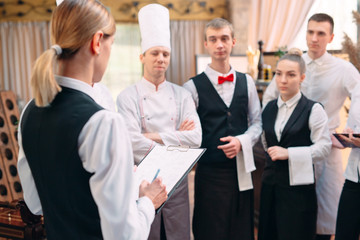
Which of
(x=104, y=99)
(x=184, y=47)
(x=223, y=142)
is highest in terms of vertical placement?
(x=184, y=47)

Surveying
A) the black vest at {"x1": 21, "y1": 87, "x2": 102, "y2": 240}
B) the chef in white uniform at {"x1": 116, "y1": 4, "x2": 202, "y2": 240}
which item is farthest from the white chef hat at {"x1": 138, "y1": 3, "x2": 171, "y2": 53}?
the black vest at {"x1": 21, "y1": 87, "x2": 102, "y2": 240}

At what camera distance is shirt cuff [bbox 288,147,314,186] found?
2.18m

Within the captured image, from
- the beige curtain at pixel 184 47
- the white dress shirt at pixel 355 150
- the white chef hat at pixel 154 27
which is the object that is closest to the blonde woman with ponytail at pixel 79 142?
the white chef hat at pixel 154 27

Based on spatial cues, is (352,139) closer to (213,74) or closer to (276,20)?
(213,74)

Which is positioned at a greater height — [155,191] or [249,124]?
[155,191]

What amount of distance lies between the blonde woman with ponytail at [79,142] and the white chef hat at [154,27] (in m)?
1.13

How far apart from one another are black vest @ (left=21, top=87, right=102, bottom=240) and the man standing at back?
193 cm

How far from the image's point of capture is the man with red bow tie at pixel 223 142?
2.28 m

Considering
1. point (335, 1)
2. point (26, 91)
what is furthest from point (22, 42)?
point (335, 1)

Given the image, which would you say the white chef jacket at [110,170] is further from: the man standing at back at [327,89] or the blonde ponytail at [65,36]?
the man standing at back at [327,89]

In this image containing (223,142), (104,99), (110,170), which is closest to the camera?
(110,170)

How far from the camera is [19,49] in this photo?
589cm

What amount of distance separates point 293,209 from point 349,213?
0.31 meters

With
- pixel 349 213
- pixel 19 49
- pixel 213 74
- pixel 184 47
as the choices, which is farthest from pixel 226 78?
pixel 19 49
